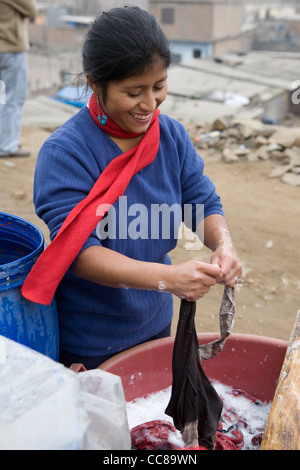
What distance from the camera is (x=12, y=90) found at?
5.38 m

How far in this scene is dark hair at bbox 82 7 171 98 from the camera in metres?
1.38

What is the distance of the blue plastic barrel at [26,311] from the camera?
1604 mm

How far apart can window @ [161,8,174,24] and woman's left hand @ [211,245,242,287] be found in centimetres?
3173

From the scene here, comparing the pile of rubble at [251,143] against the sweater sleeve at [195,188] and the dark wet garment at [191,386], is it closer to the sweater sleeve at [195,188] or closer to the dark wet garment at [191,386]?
the sweater sleeve at [195,188]

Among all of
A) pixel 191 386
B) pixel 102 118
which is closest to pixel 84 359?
pixel 191 386

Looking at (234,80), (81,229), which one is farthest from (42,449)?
(234,80)

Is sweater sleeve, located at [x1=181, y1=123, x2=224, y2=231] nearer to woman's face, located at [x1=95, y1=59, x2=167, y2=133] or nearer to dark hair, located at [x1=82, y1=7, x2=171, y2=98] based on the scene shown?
woman's face, located at [x1=95, y1=59, x2=167, y2=133]

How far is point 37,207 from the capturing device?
1526mm

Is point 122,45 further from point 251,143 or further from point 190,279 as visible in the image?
point 251,143

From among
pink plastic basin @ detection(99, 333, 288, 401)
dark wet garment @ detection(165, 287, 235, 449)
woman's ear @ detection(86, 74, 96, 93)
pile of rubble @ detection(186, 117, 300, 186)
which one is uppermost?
woman's ear @ detection(86, 74, 96, 93)

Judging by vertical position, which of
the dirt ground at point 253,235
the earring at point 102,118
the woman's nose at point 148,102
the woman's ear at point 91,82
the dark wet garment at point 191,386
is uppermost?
the woman's ear at point 91,82

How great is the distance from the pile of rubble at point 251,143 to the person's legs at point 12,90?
255 cm

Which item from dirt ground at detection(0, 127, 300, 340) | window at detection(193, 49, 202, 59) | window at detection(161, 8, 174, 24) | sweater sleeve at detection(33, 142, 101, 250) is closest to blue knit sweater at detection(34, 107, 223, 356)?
sweater sleeve at detection(33, 142, 101, 250)

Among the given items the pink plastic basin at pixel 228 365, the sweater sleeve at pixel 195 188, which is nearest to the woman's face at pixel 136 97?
the sweater sleeve at pixel 195 188
